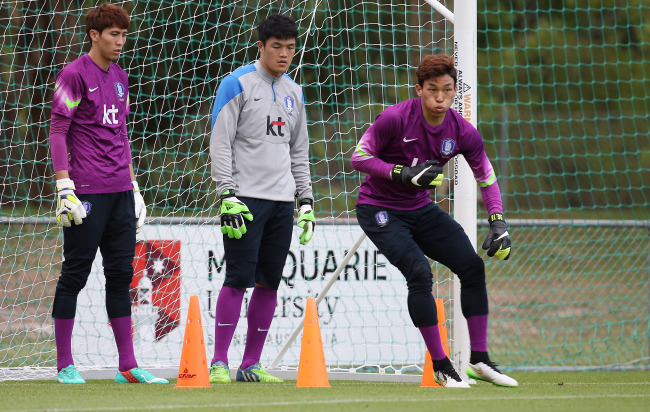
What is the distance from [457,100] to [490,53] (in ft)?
27.4

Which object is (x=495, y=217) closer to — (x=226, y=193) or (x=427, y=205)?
(x=427, y=205)

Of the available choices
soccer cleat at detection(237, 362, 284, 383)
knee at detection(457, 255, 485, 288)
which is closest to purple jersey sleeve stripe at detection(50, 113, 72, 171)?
soccer cleat at detection(237, 362, 284, 383)

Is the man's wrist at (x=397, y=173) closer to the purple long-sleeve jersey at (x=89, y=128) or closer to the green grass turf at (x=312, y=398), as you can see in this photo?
the green grass turf at (x=312, y=398)

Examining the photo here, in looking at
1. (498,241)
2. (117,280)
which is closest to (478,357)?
(498,241)

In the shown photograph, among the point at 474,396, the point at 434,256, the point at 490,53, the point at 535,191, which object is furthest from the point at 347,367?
the point at 490,53

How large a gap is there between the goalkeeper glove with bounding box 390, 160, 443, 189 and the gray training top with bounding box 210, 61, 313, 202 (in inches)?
31.7

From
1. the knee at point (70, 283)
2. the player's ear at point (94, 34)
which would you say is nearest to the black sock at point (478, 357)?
the knee at point (70, 283)

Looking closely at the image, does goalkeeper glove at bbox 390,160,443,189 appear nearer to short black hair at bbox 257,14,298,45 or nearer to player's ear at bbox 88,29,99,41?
short black hair at bbox 257,14,298,45

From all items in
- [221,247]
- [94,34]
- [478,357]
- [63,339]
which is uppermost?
[94,34]

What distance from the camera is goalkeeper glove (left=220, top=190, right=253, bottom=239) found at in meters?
5.50

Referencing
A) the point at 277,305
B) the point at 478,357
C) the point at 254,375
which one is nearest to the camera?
the point at 478,357

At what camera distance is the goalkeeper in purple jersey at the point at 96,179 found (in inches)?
217

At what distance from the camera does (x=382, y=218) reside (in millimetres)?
5402

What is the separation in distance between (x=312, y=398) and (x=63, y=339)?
1739mm
